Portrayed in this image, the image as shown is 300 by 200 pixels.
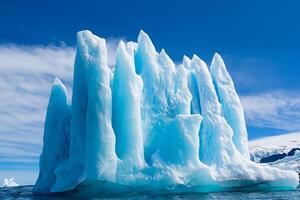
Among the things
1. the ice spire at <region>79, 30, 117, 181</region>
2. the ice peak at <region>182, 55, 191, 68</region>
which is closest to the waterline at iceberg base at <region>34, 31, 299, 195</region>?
the ice spire at <region>79, 30, 117, 181</region>

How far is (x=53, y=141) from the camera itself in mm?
26531

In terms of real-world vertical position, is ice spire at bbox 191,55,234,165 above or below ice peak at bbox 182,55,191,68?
below

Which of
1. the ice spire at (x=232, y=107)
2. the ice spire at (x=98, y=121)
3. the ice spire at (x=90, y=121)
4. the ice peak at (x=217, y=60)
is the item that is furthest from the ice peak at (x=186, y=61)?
the ice spire at (x=98, y=121)

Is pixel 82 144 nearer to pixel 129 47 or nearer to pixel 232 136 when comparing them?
pixel 129 47

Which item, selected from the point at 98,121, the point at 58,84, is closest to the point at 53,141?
the point at 58,84

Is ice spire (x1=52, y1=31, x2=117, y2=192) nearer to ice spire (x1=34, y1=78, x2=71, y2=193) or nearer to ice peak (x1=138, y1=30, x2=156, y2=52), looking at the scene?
ice spire (x1=34, y1=78, x2=71, y2=193)

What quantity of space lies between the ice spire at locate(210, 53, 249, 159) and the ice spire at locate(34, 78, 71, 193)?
10188mm

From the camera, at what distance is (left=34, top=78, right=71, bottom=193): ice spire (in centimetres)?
2623

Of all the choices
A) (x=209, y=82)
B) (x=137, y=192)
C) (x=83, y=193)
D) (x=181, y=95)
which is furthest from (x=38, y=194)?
(x=209, y=82)

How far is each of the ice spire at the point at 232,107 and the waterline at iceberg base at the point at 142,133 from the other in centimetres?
7

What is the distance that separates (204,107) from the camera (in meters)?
27.3

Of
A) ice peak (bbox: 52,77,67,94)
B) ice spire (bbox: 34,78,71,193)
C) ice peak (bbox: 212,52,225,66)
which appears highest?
ice peak (bbox: 212,52,225,66)

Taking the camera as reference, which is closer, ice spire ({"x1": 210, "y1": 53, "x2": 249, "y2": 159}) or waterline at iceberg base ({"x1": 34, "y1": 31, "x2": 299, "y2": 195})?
waterline at iceberg base ({"x1": 34, "y1": 31, "x2": 299, "y2": 195})

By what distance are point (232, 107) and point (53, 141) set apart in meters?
11.7
